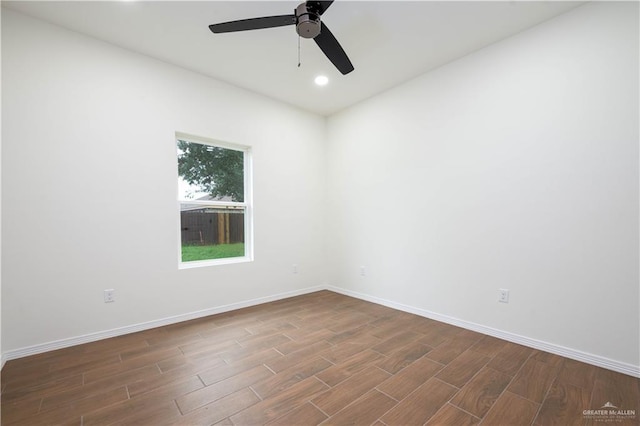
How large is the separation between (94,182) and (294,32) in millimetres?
2256

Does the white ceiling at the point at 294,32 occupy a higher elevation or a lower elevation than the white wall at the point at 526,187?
higher

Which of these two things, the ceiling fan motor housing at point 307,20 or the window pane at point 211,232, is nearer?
the ceiling fan motor housing at point 307,20

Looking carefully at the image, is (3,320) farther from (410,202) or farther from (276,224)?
(410,202)

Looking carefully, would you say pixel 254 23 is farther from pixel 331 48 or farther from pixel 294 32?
pixel 294 32

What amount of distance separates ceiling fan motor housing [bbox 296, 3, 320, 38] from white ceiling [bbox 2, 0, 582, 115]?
1.52 ft

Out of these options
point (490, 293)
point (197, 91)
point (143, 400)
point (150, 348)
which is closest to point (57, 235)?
point (150, 348)

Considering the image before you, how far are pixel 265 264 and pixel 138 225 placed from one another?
1528 mm

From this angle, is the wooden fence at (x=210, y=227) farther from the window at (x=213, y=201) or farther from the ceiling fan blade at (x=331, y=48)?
the ceiling fan blade at (x=331, y=48)

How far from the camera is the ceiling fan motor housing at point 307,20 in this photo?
1789 mm

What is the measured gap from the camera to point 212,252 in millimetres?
3381

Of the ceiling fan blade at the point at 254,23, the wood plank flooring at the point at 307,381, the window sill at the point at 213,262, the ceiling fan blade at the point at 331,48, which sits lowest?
the wood plank flooring at the point at 307,381

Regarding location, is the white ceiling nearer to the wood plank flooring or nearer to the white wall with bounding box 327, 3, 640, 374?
the white wall with bounding box 327, 3, 640, 374

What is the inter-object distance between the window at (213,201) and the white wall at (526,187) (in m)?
1.78

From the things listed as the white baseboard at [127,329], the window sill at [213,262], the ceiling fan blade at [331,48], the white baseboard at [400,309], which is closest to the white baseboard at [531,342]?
the white baseboard at [400,309]
